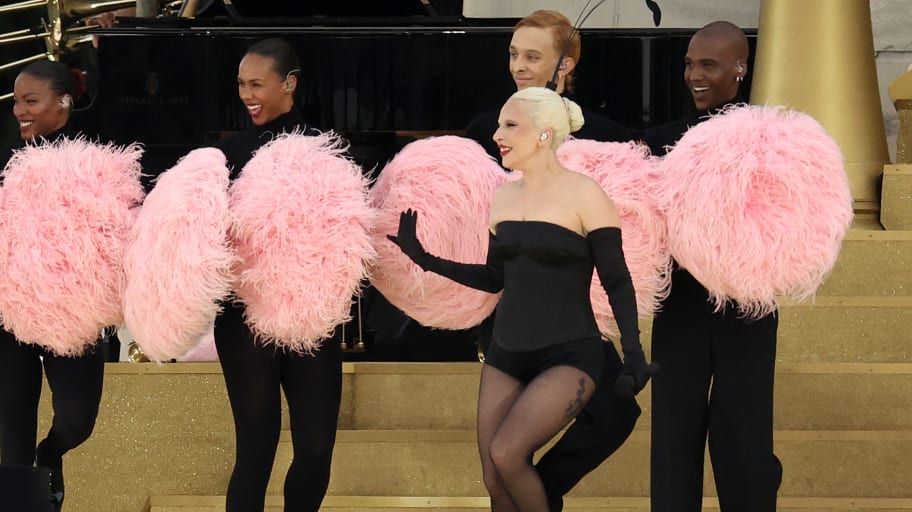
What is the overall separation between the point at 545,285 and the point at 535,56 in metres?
0.85

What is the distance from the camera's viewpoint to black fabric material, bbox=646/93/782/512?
3793 millimetres

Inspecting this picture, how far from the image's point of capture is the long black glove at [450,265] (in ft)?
12.2

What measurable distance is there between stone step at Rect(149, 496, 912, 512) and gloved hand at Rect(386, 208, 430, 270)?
1318 millimetres

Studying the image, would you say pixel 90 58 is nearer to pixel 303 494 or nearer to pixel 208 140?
pixel 208 140

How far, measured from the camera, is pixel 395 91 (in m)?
6.49

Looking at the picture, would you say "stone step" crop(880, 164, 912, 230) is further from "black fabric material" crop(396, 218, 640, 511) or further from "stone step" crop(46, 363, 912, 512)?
"black fabric material" crop(396, 218, 640, 511)

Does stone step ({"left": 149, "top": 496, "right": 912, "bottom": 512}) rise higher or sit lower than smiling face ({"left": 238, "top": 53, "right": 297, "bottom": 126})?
lower

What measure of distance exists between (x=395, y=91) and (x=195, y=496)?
7.97 ft

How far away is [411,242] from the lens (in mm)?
3711

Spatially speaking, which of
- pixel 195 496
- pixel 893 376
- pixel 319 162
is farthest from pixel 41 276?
pixel 893 376

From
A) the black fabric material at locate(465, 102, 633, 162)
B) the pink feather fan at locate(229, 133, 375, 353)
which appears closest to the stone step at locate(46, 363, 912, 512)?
the black fabric material at locate(465, 102, 633, 162)

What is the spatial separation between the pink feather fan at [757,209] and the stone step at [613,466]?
1208 millimetres

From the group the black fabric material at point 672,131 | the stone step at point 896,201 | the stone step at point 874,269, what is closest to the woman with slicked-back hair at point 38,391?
the black fabric material at point 672,131

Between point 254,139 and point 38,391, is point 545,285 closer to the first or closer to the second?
point 254,139
